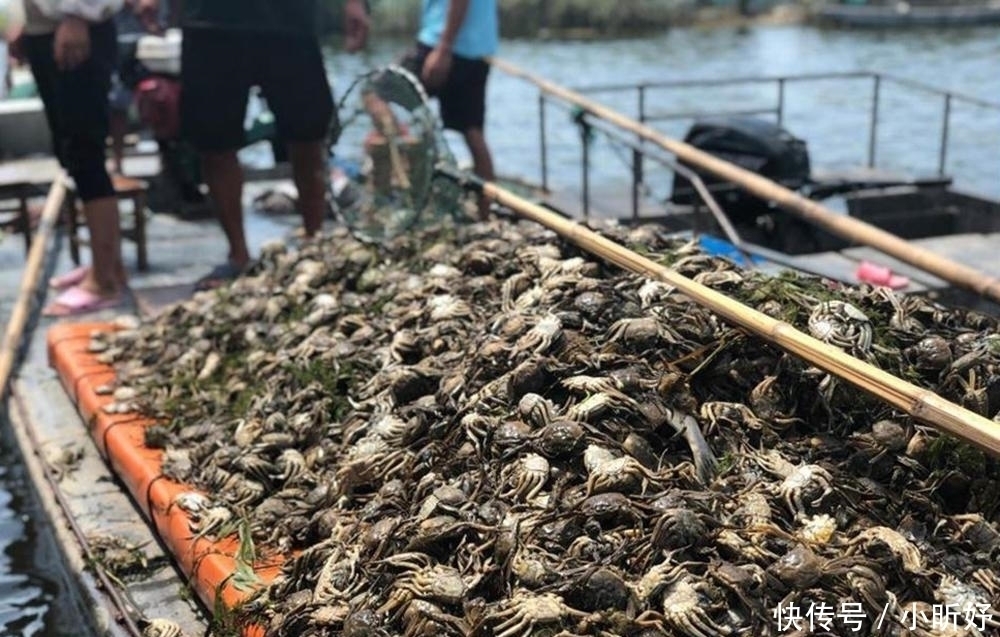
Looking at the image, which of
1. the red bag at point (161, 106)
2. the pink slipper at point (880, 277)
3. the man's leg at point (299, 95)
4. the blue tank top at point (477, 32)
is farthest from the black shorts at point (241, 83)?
the pink slipper at point (880, 277)

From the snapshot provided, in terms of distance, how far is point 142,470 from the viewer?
172 inches

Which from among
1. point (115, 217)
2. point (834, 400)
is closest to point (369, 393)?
point (834, 400)

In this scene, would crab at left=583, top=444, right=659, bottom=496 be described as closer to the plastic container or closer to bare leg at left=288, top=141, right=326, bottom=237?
bare leg at left=288, top=141, right=326, bottom=237

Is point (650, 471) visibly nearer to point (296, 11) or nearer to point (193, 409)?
point (193, 409)

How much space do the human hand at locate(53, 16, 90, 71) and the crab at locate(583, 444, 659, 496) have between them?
3859 mm

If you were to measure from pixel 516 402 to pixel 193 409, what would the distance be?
163 centimetres

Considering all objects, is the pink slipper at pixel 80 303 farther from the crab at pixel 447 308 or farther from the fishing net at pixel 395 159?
the crab at pixel 447 308

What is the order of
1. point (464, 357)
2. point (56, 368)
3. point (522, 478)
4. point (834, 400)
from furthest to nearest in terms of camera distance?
point (56, 368) → point (464, 357) → point (834, 400) → point (522, 478)

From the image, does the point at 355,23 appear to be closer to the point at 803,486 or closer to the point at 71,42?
the point at 71,42

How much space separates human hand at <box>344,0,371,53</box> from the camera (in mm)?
6789

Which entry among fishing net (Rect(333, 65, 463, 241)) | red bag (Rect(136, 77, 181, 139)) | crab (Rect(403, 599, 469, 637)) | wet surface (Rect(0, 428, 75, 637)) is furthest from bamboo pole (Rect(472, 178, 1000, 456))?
red bag (Rect(136, 77, 181, 139))

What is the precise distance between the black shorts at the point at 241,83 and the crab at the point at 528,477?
356 centimetres

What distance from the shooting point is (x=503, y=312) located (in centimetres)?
410

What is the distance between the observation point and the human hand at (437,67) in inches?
267
